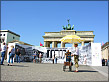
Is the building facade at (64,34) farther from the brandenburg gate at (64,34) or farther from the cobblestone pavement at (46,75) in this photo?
the cobblestone pavement at (46,75)

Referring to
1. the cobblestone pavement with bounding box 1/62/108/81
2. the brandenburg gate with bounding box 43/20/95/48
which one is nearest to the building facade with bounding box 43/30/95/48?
the brandenburg gate with bounding box 43/20/95/48

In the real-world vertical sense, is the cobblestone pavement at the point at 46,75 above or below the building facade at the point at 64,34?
below

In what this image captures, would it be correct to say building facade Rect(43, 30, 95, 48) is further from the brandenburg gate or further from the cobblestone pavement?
the cobblestone pavement

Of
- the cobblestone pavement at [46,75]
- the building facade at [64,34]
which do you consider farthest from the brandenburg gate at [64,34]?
the cobblestone pavement at [46,75]

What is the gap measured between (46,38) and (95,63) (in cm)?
3673

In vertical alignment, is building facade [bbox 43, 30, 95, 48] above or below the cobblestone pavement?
above

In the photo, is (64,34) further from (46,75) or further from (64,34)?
(46,75)

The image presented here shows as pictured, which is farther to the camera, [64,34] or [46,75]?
[64,34]

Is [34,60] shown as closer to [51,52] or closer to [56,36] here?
[51,52]

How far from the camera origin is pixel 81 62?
20984 millimetres

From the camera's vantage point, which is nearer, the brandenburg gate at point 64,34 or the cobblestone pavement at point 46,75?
the cobblestone pavement at point 46,75

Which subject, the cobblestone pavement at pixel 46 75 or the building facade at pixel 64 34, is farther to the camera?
the building facade at pixel 64 34

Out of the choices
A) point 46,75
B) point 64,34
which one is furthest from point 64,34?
point 46,75

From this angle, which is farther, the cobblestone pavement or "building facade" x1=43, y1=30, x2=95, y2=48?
"building facade" x1=43, y1=30, x2=95, y2=48
